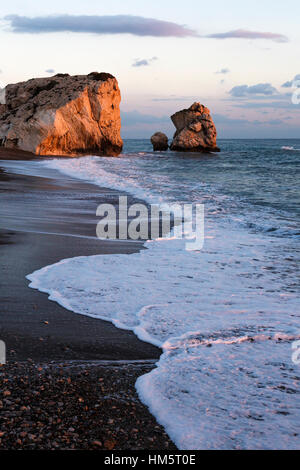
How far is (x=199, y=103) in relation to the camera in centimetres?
5756

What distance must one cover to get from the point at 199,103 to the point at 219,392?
5822 centimetres

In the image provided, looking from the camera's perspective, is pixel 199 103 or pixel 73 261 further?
pixel 199 103

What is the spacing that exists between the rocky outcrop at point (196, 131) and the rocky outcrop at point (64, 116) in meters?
12.6

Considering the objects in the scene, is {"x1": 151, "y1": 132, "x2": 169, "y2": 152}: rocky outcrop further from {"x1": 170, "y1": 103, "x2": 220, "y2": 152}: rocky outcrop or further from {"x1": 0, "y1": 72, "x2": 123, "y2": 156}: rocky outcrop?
{"x1": 0, "y1": 72, "x2": 123, "y2": 156}: rocky outcrop

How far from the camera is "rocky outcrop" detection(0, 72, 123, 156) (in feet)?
124

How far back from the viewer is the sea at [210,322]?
2.24 meters

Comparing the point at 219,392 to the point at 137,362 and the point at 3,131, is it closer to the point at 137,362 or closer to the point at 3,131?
the point at 137,362

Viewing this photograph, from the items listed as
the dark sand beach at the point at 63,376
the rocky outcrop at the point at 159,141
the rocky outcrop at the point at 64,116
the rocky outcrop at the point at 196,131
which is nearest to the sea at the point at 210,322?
the dark sand beach at the point at 63,376

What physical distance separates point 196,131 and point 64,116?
→ 22103 mm

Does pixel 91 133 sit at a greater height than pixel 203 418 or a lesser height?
greater

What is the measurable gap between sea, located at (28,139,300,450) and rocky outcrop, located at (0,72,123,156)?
3351 cm
